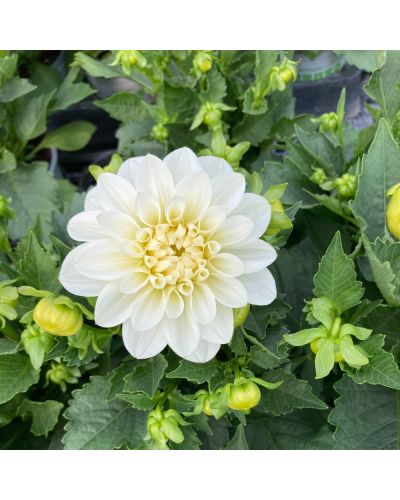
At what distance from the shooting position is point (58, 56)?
1110mm

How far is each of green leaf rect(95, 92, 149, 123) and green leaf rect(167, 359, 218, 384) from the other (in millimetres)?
493

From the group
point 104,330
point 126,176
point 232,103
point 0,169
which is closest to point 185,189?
point 126,176

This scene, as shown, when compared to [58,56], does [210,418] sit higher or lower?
lower

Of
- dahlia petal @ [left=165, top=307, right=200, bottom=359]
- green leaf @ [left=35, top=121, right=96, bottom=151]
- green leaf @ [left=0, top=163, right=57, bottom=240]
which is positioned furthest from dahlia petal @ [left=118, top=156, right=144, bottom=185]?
green leaf @ [left=35, top=121, right=96, bottom=151]

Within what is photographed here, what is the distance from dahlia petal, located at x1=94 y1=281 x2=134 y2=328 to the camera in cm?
42

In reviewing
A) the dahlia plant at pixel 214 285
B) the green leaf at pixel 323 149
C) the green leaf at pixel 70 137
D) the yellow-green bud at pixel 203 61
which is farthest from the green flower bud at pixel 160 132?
the green leaf at pixel 70 137

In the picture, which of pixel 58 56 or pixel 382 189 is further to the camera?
pixel 58 56

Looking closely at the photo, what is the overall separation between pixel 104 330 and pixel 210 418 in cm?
17

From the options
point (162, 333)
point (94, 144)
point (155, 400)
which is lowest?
point (94, 144)

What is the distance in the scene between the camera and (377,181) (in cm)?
54

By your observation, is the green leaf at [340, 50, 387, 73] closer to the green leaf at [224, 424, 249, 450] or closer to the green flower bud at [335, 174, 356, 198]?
the green flower bud at [335, 174, 356, 198]

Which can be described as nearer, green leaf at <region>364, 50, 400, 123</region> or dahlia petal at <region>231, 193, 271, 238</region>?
dahlia petal at <region>231, 193, 271, 238</region>

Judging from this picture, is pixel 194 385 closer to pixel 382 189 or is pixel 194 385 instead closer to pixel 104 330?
pixel 104 330

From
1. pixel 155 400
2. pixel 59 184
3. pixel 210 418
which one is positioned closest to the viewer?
pixel 155 400
